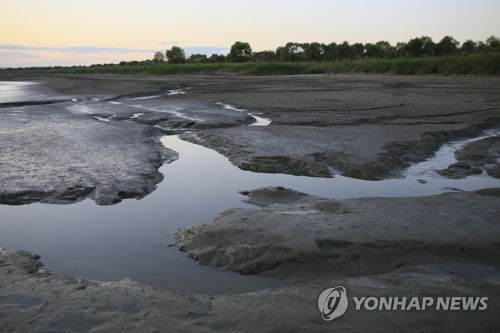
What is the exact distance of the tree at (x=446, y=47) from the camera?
49.9 m

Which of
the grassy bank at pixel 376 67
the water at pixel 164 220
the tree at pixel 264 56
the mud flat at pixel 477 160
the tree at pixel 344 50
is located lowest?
the water at pixel 164 220

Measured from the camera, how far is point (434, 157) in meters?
6.38

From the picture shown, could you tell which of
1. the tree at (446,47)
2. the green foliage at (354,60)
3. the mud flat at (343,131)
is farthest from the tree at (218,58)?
the mud flat at (343,131)

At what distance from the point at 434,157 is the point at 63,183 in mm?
4740

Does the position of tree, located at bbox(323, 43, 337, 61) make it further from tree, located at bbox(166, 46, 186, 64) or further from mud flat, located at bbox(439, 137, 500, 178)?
mud flat, located at bbox(439, 137, 500, 178)

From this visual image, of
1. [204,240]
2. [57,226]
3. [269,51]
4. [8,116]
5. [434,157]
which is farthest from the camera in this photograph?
[269,51]

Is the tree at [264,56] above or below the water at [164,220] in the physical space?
above

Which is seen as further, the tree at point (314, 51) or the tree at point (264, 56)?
the tree at point (264, 56)

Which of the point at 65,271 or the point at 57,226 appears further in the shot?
the point at 57,226

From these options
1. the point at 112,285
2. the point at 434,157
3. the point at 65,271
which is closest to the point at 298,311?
the point at 112,285

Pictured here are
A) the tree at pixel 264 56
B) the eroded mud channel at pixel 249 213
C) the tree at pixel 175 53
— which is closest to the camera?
the eroded mud channel at pixel 249 213

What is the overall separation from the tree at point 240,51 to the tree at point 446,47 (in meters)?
30.9

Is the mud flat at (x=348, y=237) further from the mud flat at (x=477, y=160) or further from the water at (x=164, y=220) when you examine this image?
the mud flat at (x=477, y=160)

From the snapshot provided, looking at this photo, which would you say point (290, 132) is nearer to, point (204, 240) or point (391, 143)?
point (391, 143)
